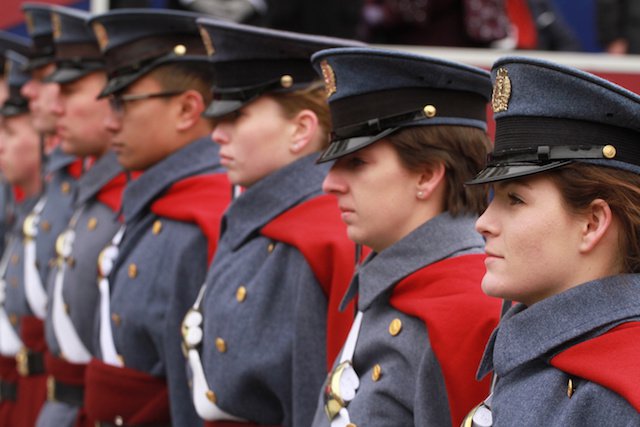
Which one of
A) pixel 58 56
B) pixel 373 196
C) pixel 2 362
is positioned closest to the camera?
pixel 373 196

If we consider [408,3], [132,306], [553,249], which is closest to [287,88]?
[132,306]

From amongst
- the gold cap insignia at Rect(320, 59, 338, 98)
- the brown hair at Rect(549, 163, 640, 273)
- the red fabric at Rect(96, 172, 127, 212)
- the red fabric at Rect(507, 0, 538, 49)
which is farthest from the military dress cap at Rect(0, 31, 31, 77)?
the brown hair at Rect(549, 163, 640, 273)

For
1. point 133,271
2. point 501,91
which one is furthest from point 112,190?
point 501,91

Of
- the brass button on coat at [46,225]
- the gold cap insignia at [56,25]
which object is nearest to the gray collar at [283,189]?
the gold cap insignia at [56,25]

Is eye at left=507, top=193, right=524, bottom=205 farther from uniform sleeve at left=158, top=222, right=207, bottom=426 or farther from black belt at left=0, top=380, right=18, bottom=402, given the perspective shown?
black belt at left=0, top=380, right=18, bottom=402

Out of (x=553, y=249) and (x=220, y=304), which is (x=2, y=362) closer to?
(x=220, y=304)

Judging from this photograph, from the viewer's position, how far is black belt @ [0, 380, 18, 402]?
6.93 meters

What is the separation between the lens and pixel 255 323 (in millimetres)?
4301

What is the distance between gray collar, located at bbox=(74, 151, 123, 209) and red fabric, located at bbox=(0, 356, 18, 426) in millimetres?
1375

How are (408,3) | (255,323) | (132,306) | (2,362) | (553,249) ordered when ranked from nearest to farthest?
(553,249), (255,323), (132,306), (2,362), (408,3)

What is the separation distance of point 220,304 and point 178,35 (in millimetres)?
1190

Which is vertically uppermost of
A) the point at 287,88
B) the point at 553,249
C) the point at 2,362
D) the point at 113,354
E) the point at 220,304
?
the point at 553,249

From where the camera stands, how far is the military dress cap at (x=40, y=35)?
681cm

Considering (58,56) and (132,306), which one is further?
(58,56)
